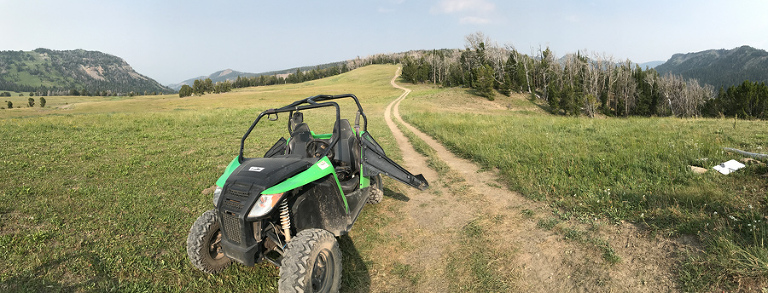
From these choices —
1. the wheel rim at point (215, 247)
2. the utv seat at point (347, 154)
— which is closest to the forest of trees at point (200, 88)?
the utv seat at point (347, 154)

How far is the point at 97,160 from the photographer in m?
10.0

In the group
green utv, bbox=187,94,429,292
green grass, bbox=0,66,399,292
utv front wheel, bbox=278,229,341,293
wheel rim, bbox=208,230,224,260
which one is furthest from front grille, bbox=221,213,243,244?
green grass, bbox=0,66,399,292

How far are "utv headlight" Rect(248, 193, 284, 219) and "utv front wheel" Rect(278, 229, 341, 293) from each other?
423 mm

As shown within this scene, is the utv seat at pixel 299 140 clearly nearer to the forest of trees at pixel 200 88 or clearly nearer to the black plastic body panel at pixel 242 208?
the black plastic body panel at pixel 242 208

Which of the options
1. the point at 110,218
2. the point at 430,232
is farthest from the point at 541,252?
the point at 110,218

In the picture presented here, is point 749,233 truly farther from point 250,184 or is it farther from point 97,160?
point 97,160

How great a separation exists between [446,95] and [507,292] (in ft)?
167

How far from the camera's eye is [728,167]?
6.31 m

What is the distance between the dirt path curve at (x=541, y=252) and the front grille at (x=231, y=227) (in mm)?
2193

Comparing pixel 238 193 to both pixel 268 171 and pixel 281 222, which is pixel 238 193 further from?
pixel 281 222

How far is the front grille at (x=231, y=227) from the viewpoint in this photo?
3.45 m

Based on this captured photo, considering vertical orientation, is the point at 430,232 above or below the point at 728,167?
below

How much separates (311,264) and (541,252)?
10.2 feet

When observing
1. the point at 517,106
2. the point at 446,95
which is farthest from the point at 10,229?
the point at 517,106
